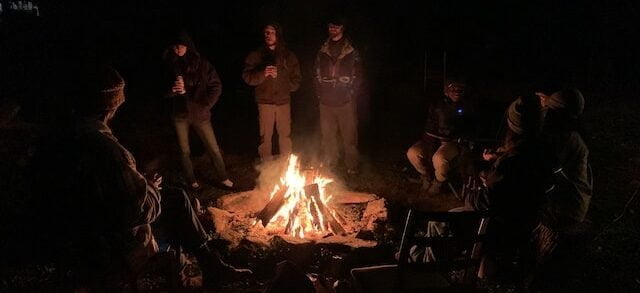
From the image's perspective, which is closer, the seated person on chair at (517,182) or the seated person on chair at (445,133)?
the seated person on chair at (517,182)

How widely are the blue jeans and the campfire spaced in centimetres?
101

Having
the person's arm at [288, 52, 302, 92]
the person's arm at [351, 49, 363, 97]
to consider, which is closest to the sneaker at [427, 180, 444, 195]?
the person's arm at [351, 49, 363, 97]

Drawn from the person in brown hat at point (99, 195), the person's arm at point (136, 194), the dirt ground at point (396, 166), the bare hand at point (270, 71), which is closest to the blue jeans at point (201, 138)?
the dirt ground at point (396, 166)

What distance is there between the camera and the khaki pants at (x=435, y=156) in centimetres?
665

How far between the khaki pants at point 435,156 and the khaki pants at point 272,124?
7.20ft

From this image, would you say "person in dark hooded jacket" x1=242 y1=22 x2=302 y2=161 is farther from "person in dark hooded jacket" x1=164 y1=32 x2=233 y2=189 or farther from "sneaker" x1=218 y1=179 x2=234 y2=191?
"sneaker" x1=218 y1=179 x2=234 y2=191

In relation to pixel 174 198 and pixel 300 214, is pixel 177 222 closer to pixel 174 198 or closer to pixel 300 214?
pixel 174 198

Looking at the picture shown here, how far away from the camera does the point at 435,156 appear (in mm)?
6730

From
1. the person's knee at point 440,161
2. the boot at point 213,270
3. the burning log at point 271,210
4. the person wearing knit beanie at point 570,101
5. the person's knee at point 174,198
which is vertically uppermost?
the person wearing knit beanie at point 570,101

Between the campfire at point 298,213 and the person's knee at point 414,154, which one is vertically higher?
the person's knee at point 414,154

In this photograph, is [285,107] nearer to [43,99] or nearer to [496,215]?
[496,215]

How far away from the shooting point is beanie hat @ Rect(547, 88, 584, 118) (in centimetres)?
407

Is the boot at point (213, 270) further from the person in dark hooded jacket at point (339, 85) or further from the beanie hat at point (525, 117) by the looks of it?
the person in dark hooded jacket at point (339, 85)

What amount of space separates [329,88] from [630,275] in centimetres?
485
